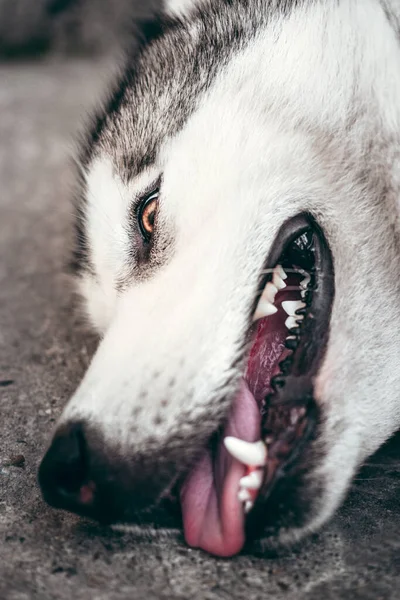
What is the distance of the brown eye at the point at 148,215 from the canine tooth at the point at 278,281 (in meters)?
0.41

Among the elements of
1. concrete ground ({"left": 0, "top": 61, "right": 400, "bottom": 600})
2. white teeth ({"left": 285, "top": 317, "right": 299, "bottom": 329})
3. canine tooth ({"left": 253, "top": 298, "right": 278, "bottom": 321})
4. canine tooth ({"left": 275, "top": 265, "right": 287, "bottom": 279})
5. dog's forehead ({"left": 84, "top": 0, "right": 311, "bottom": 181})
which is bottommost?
concrete ground ({"left": 0, "top": 61, "right": 400, "bottom": 600})

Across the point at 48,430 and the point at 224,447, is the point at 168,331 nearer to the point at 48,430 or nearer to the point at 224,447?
the point at 224,447

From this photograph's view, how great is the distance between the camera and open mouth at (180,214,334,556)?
1.52 m

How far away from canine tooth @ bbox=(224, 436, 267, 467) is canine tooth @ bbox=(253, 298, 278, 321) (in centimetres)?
30

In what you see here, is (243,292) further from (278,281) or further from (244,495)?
(244,495)

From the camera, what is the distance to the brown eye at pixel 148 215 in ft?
6.47

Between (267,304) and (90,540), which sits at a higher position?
(267,304)

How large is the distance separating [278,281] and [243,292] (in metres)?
0.11

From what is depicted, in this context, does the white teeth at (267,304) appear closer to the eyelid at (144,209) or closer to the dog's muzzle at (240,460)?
the dog's muzzle at (240,460)

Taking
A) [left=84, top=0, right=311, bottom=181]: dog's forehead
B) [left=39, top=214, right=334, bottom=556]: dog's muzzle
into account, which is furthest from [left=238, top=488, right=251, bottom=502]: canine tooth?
[left=84, top=0, right=311, bottom=181]: dog's forehead

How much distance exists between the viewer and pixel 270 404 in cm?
159

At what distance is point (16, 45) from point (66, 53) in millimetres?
413

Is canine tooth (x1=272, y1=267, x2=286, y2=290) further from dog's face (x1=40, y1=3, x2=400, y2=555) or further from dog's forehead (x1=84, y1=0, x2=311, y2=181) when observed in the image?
dog's forehead (x1=84, y1=0, x2=311, y2=181)

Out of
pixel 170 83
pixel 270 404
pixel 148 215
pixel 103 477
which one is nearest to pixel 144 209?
pixel 148 215
